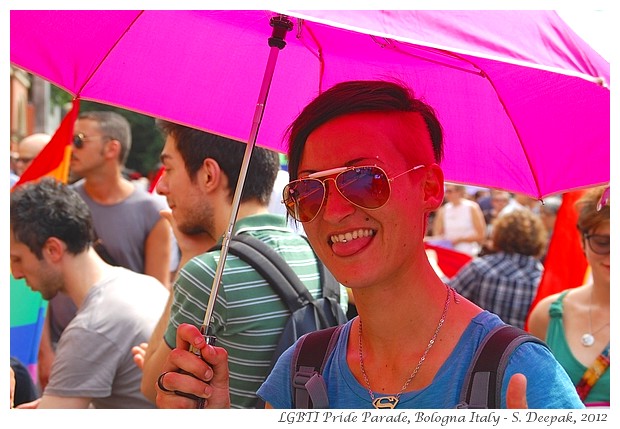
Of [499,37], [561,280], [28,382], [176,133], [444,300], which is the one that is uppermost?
[499,37]

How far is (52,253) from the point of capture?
13.8 ft

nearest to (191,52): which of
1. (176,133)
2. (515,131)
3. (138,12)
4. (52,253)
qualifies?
(138,12)

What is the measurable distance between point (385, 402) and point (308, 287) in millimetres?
1056

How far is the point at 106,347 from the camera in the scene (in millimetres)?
3748

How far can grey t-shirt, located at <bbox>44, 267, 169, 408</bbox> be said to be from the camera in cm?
368

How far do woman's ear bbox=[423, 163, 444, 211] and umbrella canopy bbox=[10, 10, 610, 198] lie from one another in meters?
0.32

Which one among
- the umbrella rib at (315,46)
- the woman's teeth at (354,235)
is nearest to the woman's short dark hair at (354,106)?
the woman's teeth at (354,235)

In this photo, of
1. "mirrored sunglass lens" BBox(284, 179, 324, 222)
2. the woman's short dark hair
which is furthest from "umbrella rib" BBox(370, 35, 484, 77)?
"mirrored sunglass lens" BBox(284, 179, 324, 222)

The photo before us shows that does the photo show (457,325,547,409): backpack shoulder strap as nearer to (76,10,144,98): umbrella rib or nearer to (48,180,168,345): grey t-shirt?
(76,10,144,98): umbrella rib

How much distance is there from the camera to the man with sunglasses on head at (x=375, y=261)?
2014 millimetres

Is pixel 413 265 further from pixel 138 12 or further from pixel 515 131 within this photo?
pixel 138 12

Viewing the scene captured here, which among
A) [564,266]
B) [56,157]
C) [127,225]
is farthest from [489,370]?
[127,225]

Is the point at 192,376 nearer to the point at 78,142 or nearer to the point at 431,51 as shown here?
the point at 431,51

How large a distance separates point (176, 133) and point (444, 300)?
1.63m
